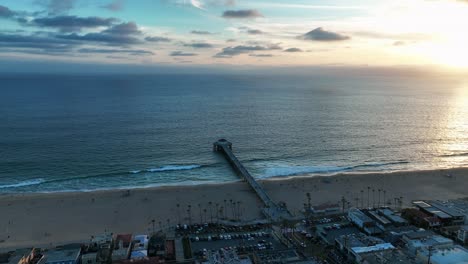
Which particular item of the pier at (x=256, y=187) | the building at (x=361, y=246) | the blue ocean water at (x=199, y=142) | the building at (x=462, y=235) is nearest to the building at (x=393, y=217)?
the building at (x=462, y=235)

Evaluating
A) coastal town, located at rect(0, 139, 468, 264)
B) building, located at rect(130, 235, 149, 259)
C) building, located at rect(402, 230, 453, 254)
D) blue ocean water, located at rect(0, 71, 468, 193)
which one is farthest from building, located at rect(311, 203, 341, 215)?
building, located at rect(130, 235, 149, 259)

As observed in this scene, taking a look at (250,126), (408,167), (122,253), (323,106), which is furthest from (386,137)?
(122,253)

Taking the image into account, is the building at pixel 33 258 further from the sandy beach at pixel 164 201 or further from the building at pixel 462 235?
the building at pixel 462 235

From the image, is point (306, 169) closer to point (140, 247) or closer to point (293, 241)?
point (293, 241)

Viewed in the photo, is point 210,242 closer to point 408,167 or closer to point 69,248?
point 69,248

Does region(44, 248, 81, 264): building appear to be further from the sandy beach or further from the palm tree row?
the palm tree row

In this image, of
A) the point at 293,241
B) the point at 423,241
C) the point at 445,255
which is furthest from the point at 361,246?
the point at 445,255
